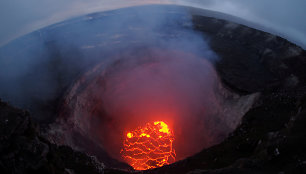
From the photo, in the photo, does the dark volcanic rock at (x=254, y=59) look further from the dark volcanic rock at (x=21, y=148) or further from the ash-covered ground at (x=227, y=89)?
the dark volcanic rock at (x=21, y=148)

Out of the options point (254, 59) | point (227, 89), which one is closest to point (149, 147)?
point (227, 89)

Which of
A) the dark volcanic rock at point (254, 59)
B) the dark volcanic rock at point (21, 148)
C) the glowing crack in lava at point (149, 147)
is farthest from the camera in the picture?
the glowing crack in lava at point (149, 147)

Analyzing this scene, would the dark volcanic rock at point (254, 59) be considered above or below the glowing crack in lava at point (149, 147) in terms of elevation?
above

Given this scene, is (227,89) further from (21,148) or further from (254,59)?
(21,148)

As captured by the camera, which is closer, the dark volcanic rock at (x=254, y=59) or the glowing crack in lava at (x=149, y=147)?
the dark volcanic rock at (x=254, y=59)

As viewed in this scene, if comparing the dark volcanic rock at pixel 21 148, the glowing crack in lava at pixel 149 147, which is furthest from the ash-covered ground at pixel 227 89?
the glowing crack in lava at pixel 149 147

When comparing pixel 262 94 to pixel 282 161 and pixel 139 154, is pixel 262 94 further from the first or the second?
pixel 139 154
